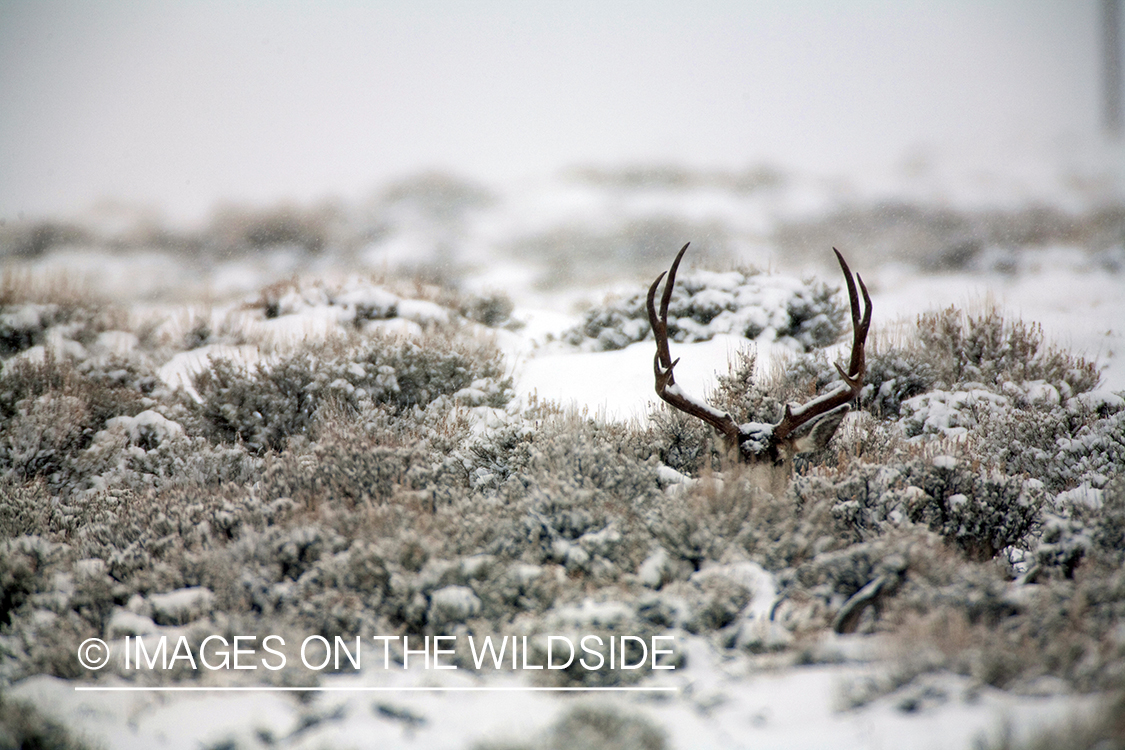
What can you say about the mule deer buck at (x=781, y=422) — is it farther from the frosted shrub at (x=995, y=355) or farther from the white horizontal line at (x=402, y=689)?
the frosted shrub at (x=995, y=355)

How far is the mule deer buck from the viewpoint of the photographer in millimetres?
3381

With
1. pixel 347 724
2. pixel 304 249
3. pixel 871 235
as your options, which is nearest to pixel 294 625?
pixel 347 724

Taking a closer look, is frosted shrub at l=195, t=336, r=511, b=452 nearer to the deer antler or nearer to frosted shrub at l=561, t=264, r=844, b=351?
frosted shrub at l=561, t=264, r=844, b=351

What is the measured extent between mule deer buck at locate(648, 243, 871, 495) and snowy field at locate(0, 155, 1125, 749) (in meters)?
0.43

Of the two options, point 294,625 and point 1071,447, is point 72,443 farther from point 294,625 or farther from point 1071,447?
point 1071,447

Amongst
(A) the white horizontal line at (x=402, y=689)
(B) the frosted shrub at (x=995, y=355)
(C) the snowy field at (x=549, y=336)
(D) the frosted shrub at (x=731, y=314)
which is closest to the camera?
(C) the snowy field at (x=549, y=336)

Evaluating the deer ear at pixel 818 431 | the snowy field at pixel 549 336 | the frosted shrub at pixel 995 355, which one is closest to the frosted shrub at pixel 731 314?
Result: the snowy field at pixel 549 336

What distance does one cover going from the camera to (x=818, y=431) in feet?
11.4

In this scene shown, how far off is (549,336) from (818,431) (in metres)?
Answer: 4.54

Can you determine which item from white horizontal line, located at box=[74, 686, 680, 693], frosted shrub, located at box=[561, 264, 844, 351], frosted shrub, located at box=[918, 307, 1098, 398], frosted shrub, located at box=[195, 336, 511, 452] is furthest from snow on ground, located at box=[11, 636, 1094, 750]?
frosted shrub, located at box=[561, 264, 844, 351]

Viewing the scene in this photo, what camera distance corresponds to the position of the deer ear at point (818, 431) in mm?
3447

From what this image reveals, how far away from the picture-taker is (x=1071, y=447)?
3.86 m

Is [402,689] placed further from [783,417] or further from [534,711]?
[783,417]

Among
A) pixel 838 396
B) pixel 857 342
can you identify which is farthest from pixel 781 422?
pixel 857 342
